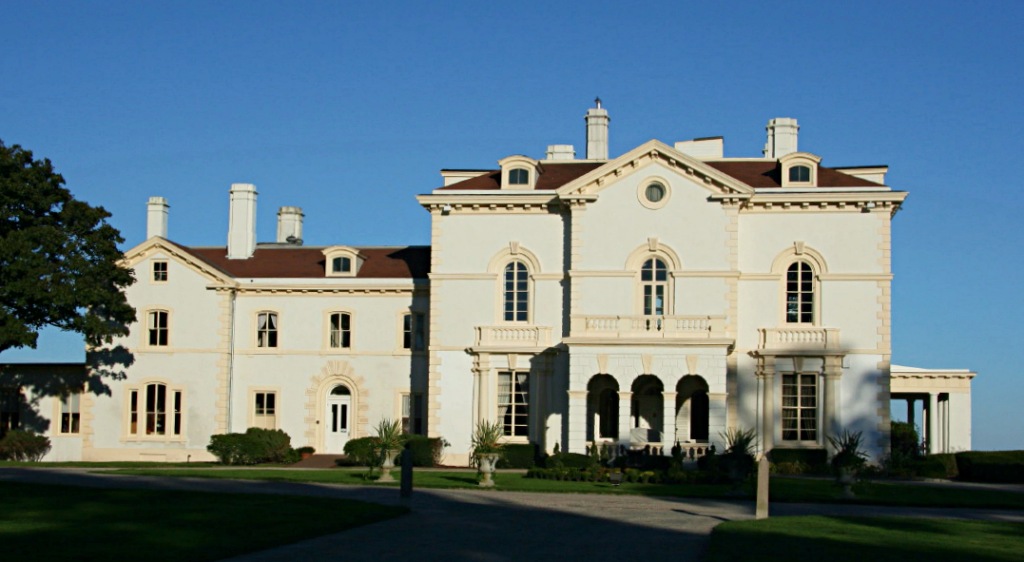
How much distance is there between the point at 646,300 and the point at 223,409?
15.6 meters

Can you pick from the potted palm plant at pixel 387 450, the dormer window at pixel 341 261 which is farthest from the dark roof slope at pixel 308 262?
the potted palm plant at pixel 387 450

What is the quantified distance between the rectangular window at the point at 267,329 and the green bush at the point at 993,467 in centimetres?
2387

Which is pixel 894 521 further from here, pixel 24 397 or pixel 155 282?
pixel 24 397

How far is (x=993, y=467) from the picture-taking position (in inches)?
1547

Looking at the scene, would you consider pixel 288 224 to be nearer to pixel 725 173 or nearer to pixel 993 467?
pixel 725 173

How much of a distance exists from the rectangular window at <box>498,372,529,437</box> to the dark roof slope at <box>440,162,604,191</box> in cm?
644

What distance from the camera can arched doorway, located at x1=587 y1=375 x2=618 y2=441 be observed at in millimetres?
41531

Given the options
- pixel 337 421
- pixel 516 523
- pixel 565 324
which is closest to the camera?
pixel 516 523

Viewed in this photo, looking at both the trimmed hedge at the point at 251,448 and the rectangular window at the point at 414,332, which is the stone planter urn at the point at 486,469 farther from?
the rectangular window at the point at 414,332

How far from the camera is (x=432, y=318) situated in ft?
142

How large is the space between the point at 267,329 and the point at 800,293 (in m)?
19.0

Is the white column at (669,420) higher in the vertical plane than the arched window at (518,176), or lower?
lower

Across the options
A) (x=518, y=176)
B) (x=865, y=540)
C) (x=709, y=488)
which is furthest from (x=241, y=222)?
(x=865, y=540)

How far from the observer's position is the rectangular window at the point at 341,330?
4669 centimetres
